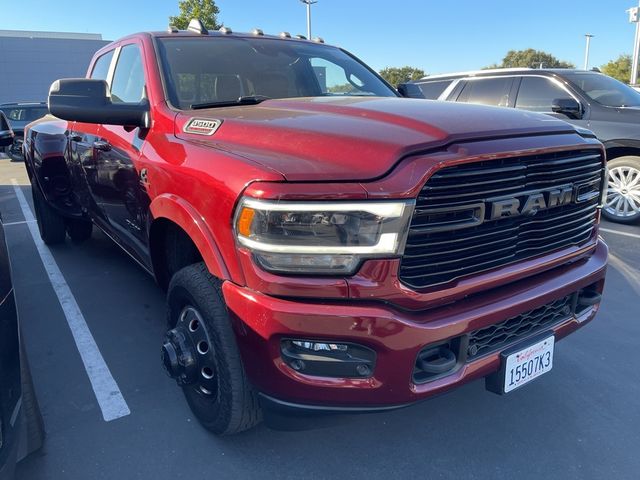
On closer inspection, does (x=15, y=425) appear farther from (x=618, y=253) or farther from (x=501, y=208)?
(x=618, y=253)

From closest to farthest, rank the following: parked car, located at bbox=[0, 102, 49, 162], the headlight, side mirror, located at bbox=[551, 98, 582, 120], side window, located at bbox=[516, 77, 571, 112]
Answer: the headlight < side mirror, located at bbox=[551, 98, 582, 120] < side window, located at bbox=[516, 77, 571, 112] < parked car, located at bbox=[0, 102, 49, 162]

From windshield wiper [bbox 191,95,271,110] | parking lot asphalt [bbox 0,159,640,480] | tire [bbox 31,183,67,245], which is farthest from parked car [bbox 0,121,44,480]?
tire [bbox 31,183,67,245]

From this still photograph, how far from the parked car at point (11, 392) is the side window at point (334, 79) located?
212 cm

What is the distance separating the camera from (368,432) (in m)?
2.46

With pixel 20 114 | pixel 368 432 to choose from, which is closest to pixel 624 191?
pixel 368 432

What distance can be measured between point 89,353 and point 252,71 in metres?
2.04

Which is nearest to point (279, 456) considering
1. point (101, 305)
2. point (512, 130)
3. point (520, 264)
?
point (520, 264)

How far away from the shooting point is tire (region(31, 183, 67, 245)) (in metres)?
5.25

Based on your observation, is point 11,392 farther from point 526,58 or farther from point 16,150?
point 526,58

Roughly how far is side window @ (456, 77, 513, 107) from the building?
36.2 metres

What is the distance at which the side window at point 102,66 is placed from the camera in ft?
12.9

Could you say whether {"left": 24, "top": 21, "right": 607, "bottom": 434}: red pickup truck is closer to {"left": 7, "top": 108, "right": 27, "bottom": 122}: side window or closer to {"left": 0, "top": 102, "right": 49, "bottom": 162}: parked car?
{"left": 0, "top": 102, "right": 49, "bottom": 162}: parked car

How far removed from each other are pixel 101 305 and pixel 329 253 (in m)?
2.87

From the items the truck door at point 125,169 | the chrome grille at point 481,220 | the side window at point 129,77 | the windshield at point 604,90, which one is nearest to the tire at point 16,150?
the side window at point 129,77
